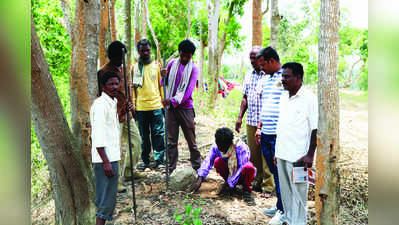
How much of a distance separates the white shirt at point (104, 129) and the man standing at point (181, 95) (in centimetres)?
147

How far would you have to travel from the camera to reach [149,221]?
10.5 ft

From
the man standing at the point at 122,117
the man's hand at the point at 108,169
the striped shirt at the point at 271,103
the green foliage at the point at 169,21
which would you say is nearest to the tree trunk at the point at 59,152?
the man's hand at the point at 108,169

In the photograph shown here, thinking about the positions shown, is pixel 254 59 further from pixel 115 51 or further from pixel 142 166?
pixel 142 166

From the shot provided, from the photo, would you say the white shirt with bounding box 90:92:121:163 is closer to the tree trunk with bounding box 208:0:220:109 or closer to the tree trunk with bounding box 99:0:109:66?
the tree trunk with bounding box 99:0:109:66

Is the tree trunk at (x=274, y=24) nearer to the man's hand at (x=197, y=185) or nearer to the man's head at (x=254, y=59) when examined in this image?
the man's head at (x=254, y=59)

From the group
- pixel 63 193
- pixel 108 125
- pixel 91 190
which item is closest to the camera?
pixel 108 125

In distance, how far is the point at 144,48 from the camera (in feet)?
13.9

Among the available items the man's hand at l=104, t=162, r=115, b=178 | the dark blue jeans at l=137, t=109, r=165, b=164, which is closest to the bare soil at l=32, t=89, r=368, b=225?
the dark blue jeans at l=137, t=109, r=165, b=164

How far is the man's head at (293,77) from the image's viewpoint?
2596 millimetres

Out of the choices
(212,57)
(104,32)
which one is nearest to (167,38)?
(212,57)

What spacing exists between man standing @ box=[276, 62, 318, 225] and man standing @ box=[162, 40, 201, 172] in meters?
1.78
